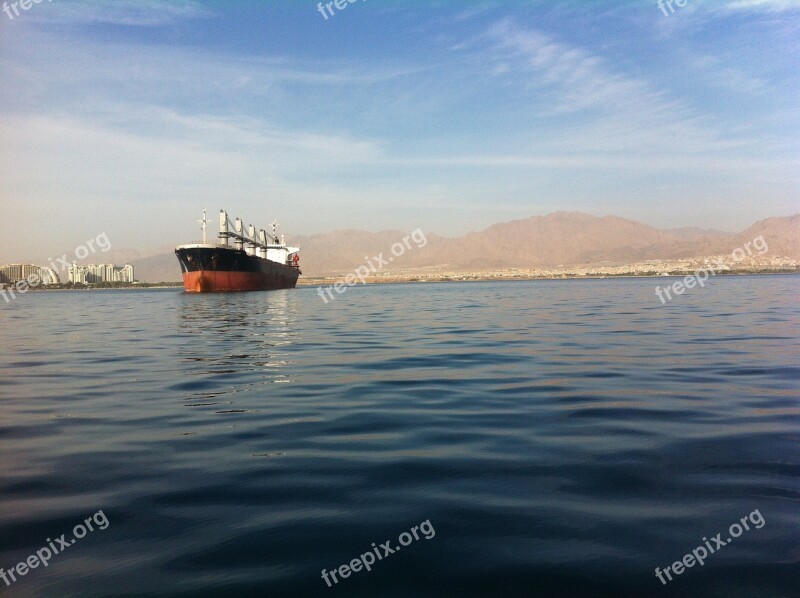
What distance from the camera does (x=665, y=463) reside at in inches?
268

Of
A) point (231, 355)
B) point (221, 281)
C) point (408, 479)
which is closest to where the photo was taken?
point (408, 479)

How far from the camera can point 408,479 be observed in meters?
6.43

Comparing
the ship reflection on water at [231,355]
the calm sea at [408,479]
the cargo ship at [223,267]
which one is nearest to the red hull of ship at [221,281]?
the cargo ship at [223,267]

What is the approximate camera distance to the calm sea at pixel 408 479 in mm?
4414

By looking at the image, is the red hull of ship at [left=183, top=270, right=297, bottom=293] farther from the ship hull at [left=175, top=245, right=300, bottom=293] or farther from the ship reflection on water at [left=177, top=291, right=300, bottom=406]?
the ship reflection on water at [left=177, top=291, right=300, bottom=406]

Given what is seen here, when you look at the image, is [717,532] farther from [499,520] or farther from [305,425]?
[305,425]

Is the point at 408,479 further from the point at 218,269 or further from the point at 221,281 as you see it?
the point at 221,281

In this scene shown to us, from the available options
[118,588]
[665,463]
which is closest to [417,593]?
[118,588]

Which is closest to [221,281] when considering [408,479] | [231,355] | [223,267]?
[223,267]

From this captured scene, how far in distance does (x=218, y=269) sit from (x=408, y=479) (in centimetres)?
7932

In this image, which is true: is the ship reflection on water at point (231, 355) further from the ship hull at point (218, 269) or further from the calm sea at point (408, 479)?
the ship hull at point (218, 269)

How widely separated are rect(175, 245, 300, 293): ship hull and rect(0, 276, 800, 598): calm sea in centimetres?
6727

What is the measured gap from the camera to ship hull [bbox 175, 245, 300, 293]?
79.5m

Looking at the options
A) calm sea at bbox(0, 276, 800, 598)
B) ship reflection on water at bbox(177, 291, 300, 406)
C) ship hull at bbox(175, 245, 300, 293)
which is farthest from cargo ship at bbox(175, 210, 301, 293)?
calm sea at bbox(0, 276, 800, 598)
